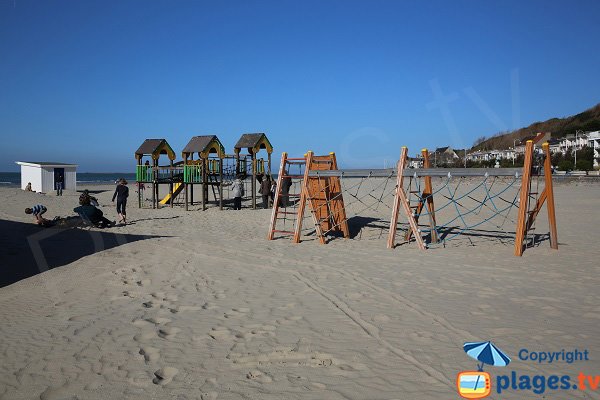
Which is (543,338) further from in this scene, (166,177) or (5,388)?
(166,177)

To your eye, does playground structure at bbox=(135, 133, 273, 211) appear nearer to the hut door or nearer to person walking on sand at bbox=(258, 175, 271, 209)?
person walking on sand at bbox=(258, 175, 271, 209)

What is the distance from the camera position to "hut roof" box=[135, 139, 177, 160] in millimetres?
21297

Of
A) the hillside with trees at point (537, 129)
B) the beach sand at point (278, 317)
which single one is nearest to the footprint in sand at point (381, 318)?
the beach sand at point (278, 317)

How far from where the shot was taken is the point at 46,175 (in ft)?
A: 98.8

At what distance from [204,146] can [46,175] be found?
1644 centimetres

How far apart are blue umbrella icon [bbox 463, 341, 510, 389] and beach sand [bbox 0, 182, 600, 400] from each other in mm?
80

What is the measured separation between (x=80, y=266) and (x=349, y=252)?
5116 millimetres

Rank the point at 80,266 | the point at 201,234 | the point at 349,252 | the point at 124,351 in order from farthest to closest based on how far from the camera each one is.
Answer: the point at 201,234
the point at 349,252
the point at 80,266
the point at 124,351

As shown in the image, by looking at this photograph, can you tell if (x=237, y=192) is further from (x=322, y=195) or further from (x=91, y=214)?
(x=322, y=195)

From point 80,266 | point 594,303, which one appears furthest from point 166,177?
point 594,303

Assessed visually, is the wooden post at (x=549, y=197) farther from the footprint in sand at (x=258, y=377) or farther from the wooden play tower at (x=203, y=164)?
the wooden play tower at (x=203, y=164)

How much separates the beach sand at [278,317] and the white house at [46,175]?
2374 cm

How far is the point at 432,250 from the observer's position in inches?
367

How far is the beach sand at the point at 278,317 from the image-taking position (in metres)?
3.45
